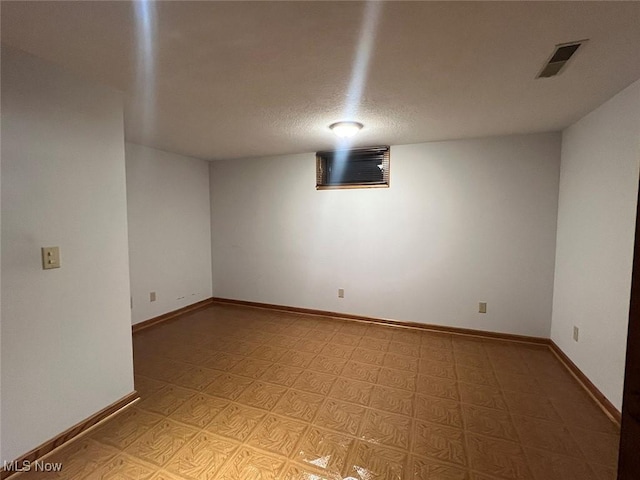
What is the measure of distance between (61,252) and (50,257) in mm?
64

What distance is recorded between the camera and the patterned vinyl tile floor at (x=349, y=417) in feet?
5.08

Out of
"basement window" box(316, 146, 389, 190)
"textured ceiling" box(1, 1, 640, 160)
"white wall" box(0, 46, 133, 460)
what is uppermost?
"textured ceiling" box(1, 1, 640, 160)

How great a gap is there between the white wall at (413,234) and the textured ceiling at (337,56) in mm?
739

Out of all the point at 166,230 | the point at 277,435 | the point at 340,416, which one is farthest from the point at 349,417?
the point at 166,230

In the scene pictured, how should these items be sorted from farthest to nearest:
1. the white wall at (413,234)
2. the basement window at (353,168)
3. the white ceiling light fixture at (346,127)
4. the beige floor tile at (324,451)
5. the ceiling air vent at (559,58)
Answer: the basement window at (353,168)
the white wall at (413,234)
the white ceiling light fixture at (346,127)
the beige floor tile at (324,451)
the ceiling air vent at (559,58)

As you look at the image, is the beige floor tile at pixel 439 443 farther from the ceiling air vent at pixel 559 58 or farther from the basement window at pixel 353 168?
the basement window at pixel 353 168

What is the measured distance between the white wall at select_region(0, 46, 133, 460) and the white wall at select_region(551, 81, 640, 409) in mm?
3293

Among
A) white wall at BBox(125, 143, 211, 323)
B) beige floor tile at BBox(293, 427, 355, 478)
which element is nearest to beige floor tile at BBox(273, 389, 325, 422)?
beige floor tile at BBox(293, 427, 355, 478)

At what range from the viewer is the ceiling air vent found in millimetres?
1419

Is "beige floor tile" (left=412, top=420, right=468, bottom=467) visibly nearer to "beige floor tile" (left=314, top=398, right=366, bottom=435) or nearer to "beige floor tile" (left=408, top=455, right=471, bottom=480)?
"beige floor tile" (left=408, top=455, right=471, bottom=480)

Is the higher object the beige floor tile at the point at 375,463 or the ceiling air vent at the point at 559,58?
the ceiling air vent at the point at 559,58

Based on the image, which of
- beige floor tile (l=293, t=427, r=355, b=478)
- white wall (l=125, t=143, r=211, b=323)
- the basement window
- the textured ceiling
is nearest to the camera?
the textured ceiling

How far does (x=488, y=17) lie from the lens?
3.99 feet

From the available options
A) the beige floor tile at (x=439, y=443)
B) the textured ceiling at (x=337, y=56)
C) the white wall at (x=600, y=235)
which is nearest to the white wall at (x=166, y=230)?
the textured ceiling at (x=337, y=56)
